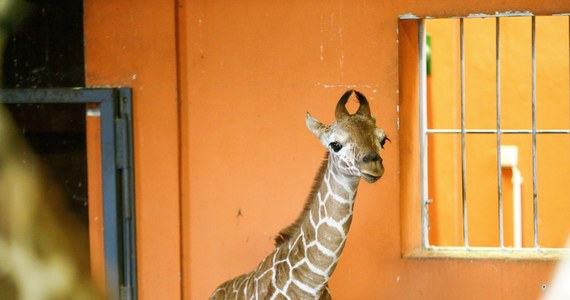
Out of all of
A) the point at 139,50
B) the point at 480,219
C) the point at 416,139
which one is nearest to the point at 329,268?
the point at 416,139

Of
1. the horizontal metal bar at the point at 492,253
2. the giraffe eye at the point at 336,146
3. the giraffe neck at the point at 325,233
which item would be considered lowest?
the horizontal metal bar at the point at 492,253

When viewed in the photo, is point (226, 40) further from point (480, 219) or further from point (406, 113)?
point (480, 219)

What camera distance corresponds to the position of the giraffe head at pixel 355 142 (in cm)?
312

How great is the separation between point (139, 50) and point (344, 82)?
1.13 m

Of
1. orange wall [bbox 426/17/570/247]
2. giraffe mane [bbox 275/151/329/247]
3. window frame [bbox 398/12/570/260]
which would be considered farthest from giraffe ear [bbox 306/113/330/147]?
orange wall [bbox 426/17/570/247]

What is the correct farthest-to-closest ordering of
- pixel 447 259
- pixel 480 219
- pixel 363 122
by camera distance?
pixel 480 219 < pixel 447 259 < pixel 363 122

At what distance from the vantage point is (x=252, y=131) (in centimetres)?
426

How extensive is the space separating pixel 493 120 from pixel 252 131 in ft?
8.69

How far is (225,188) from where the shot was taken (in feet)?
14.1

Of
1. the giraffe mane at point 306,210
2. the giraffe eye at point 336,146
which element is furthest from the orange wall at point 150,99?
the giraffe eye at point 336,146

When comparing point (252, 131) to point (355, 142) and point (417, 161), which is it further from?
point (355, 142)

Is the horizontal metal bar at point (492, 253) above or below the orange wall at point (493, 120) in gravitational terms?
below

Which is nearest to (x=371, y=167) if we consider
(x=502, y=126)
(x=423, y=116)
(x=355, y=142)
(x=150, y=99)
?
(x=355, y=142)

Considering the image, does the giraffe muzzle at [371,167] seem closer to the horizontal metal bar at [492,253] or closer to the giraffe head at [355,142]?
the giraffe head at [355,142]
